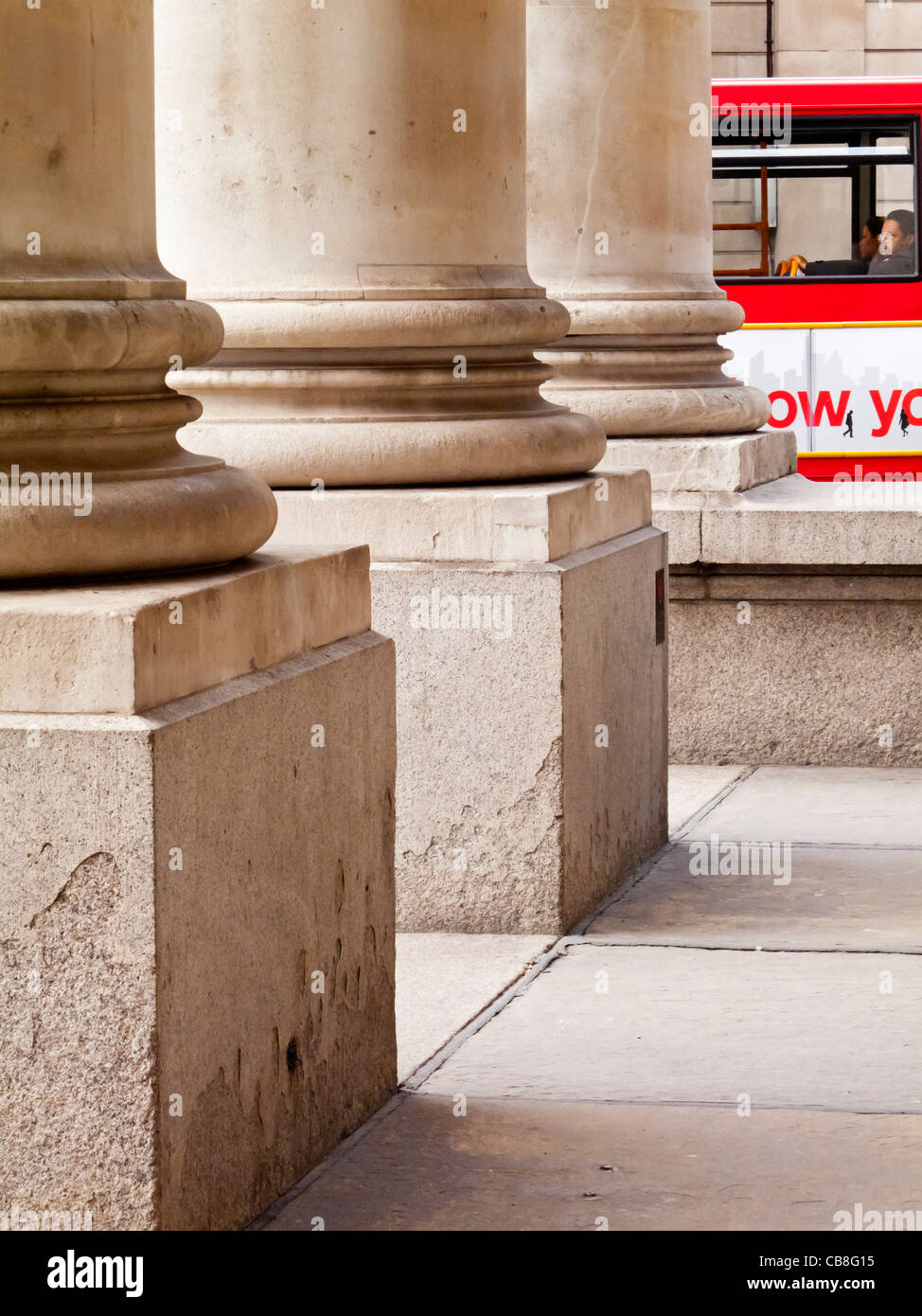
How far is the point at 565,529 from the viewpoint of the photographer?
649 cm

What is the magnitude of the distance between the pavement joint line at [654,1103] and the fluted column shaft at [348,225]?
2.12m

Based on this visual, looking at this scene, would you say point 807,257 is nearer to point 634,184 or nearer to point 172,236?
point 634,184

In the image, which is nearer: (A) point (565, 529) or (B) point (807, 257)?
(A) point (565, 529)

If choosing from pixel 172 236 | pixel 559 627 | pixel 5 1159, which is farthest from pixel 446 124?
pixel 5 1159

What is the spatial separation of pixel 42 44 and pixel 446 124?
2.61 metres

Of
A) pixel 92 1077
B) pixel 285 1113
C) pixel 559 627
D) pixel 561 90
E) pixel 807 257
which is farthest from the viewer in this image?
pixel 807 257

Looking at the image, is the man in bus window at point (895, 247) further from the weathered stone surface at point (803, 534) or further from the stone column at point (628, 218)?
the weathered stone surface at point (803, 534)

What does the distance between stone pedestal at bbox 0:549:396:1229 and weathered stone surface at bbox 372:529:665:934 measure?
6.69ft

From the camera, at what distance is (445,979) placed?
5984 mm

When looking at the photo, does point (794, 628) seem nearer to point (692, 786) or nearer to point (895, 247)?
point (692, 786)

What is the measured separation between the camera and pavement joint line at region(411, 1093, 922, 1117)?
474cm

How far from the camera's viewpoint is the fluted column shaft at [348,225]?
6184 mm

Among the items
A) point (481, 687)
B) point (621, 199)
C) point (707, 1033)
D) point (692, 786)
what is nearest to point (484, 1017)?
point (707, 1033)

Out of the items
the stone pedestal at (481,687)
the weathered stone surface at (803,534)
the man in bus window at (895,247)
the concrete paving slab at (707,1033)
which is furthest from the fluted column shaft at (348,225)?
the man in bus window at (895,247)
